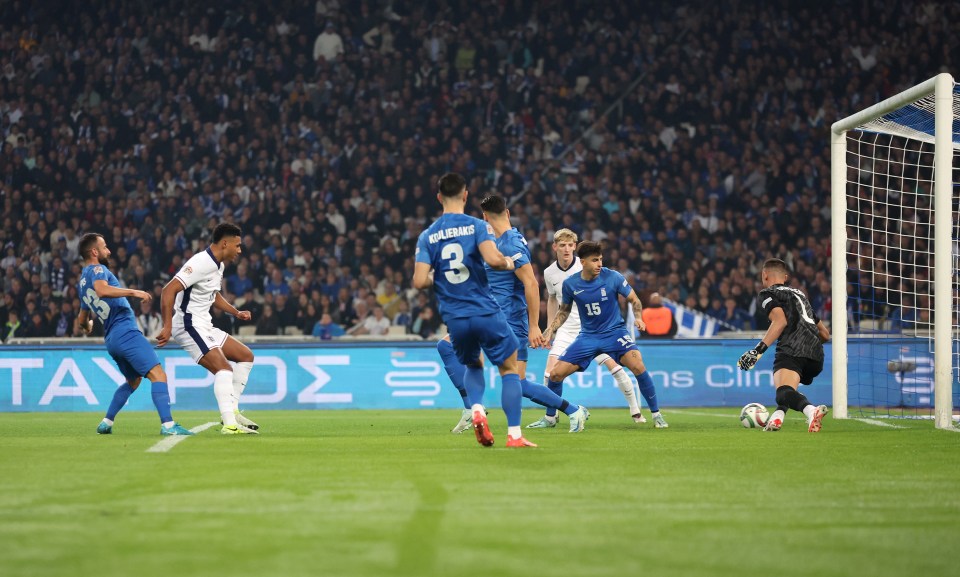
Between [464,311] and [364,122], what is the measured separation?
63.1ft

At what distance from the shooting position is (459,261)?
9109 millimetres

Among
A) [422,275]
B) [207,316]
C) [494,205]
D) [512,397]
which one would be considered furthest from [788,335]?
[207,316]

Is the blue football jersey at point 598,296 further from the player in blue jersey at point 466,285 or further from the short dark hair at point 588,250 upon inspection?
the player in blue jersey at point 466,285

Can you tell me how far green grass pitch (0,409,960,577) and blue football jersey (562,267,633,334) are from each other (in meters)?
2.77

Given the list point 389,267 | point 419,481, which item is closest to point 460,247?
point 419,481

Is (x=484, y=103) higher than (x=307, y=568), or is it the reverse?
(x=484, y=103)

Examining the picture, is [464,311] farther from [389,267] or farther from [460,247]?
[389,267]

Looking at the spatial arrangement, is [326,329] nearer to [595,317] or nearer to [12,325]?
[12,325]

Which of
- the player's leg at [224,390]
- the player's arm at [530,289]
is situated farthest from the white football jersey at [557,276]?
the player's leg at [224,390]

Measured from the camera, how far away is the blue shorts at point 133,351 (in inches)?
468

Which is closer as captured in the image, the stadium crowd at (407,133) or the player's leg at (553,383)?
the player's leg at (553,383)

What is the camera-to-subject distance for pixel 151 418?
1669 centimetres

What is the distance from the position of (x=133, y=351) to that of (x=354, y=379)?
7.93 meters

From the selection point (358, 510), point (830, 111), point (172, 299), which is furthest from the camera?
point (830, 111)
